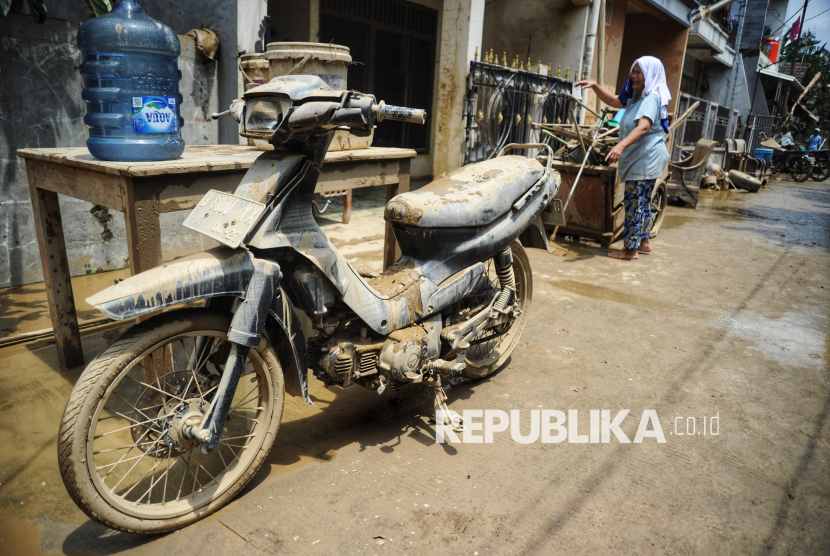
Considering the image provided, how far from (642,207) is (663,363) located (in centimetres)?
264

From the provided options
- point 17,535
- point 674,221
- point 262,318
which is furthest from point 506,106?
point 17,535

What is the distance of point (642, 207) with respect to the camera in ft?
18.5

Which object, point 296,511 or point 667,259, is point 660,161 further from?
point 296,511

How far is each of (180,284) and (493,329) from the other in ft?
5.83

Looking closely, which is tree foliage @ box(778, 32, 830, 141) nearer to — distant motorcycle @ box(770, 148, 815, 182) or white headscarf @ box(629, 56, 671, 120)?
distant motorcycle @ box(770, 148, 815, 182)

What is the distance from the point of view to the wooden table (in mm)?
2283

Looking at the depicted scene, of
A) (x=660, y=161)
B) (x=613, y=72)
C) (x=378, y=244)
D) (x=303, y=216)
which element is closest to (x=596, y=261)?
(x=660, y=161)

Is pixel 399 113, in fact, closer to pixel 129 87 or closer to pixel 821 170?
pixel 129 87

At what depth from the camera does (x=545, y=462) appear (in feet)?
7.95

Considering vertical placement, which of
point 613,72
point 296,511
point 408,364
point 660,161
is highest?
point 613,72

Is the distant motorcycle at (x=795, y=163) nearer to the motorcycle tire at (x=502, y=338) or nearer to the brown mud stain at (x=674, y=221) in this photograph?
the brown mud stain at (x=674, y=221)

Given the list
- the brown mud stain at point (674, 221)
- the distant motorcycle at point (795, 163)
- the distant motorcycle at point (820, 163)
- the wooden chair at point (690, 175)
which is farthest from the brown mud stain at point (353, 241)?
the distant motorcycle at point (820, 163)

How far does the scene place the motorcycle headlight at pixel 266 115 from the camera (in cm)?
195

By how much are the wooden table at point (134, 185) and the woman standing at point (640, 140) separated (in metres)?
2.78
